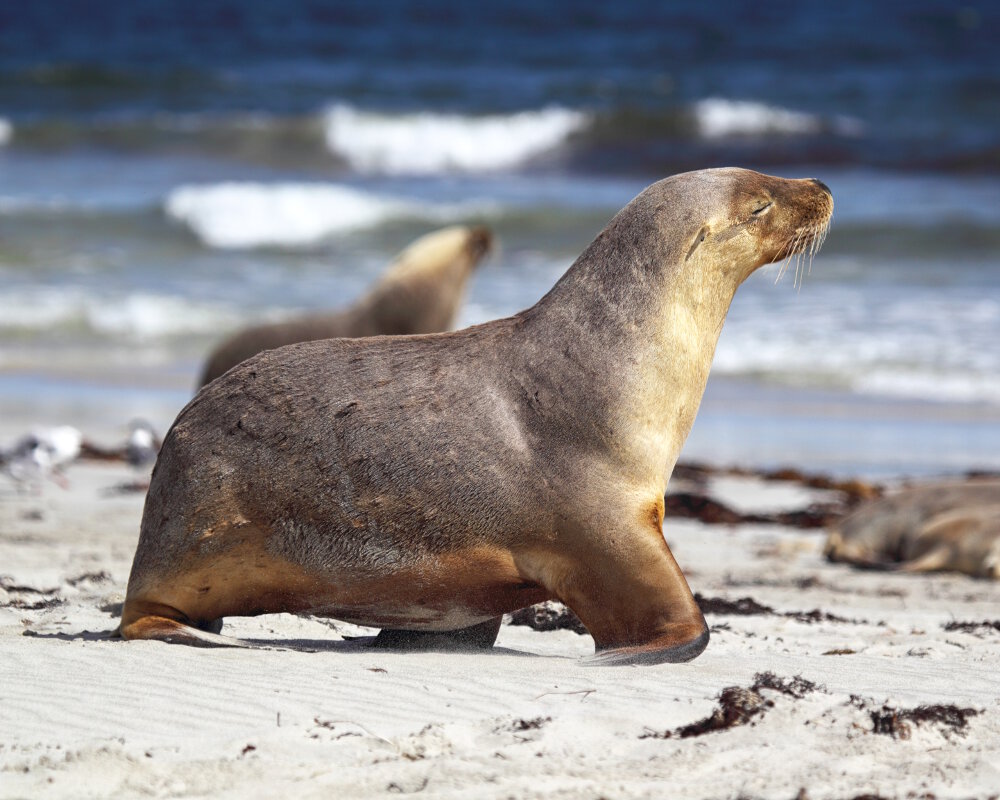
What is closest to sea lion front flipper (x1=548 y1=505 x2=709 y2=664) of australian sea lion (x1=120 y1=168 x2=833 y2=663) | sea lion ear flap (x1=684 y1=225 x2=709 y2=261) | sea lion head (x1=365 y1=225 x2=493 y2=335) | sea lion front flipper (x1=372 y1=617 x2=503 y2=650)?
australian sea lion (x1=120 y1=168 x2=833 y2=663)

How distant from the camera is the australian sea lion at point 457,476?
4.13 meters

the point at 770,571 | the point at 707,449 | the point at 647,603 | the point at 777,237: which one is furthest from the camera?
the point at 707,449

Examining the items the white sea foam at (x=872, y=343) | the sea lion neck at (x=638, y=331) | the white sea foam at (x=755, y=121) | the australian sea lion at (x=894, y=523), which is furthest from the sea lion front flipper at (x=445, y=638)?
Result: the white sea foam at (x=755, y=121)

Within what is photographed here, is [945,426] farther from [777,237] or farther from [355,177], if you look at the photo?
[355,177]

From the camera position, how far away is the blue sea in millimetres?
12898

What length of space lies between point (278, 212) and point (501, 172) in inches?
239

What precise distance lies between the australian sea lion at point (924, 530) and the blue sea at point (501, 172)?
174cm

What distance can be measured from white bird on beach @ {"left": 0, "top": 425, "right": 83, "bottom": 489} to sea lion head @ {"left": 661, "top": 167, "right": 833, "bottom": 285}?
15.1 ft

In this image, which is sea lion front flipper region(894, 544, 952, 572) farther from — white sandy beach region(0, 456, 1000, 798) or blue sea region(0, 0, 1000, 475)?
white sandy beach region(0, 456, 1000, 798)

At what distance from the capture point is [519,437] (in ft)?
13.9

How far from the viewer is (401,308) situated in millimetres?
10531

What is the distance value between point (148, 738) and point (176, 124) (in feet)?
88.8

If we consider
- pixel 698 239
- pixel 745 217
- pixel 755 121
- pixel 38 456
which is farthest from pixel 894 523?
pixel 755 121

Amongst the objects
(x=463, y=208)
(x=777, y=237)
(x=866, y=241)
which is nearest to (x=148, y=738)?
(x=777, y=237)
